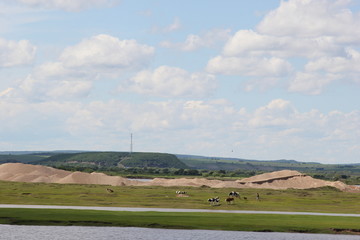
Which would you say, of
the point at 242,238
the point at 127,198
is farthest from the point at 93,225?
the point at 127,198

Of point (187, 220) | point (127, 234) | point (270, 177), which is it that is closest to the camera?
point (127, 234)

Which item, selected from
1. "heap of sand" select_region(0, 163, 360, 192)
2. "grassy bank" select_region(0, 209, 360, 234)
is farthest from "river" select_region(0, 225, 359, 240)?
"heap of sand" select_region(0, 163, 360, 192)

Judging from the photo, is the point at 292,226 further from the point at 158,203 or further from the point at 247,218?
the point at 158,203

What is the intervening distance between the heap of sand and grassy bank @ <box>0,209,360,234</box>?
265ft

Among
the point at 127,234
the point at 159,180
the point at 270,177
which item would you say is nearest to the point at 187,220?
the point at 127,234

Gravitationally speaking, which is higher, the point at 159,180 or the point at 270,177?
the point at 270,177

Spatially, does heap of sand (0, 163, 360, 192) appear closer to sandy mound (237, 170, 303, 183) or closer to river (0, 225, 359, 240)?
sandy mound (237, 170, 303, 183)

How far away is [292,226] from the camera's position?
63.1 meters

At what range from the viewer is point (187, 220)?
218ft

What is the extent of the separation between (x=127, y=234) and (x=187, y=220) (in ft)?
39.6

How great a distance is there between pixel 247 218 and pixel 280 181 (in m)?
101

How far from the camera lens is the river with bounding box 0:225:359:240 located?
5322 cm

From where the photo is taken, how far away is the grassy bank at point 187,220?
62000 mm

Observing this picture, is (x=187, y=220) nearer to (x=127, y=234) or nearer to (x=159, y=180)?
(x=127, y=234)
